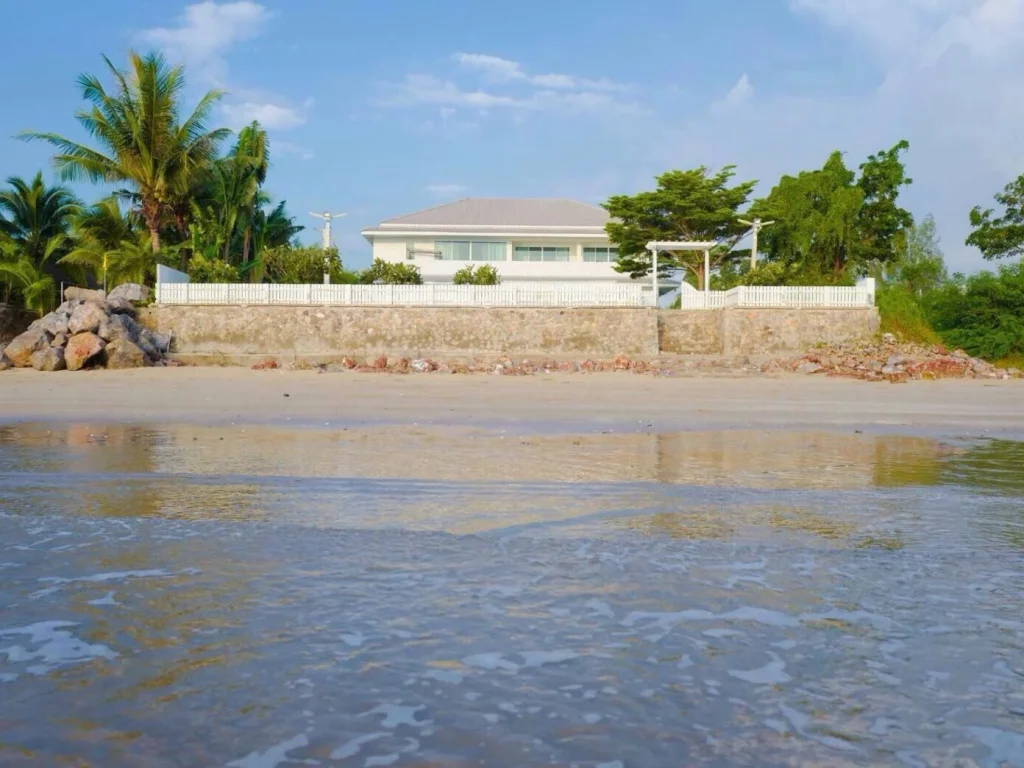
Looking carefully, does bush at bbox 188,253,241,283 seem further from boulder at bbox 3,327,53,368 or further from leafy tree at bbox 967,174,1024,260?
leafy tree at bbox 967,174,1024,260

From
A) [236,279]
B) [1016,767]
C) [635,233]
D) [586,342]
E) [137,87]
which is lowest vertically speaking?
[1016,767]

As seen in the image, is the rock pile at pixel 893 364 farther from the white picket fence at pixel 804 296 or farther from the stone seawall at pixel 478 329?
the white picket fence at pixel 804 296

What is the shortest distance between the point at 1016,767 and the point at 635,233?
3472cm

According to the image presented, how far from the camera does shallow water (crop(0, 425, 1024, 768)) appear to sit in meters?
2.69

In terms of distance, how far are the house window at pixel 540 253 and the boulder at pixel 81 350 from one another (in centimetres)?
2204

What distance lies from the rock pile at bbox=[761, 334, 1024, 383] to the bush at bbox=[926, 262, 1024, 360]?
97cm

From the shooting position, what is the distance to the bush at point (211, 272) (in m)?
27.2

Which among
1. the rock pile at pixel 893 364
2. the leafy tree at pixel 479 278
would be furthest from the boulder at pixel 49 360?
the rock pile at pixel 893 364

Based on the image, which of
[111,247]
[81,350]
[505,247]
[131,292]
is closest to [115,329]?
[81,350]

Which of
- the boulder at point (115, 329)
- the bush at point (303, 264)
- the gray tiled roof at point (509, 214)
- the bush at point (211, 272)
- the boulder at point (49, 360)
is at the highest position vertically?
the gray tiled roof at point (509, 214)

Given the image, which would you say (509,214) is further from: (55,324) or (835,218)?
(55,324)

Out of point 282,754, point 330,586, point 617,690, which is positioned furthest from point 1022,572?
point 282,754

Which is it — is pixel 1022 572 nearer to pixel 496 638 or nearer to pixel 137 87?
pixel 496 638

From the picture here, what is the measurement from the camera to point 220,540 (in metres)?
5.19
